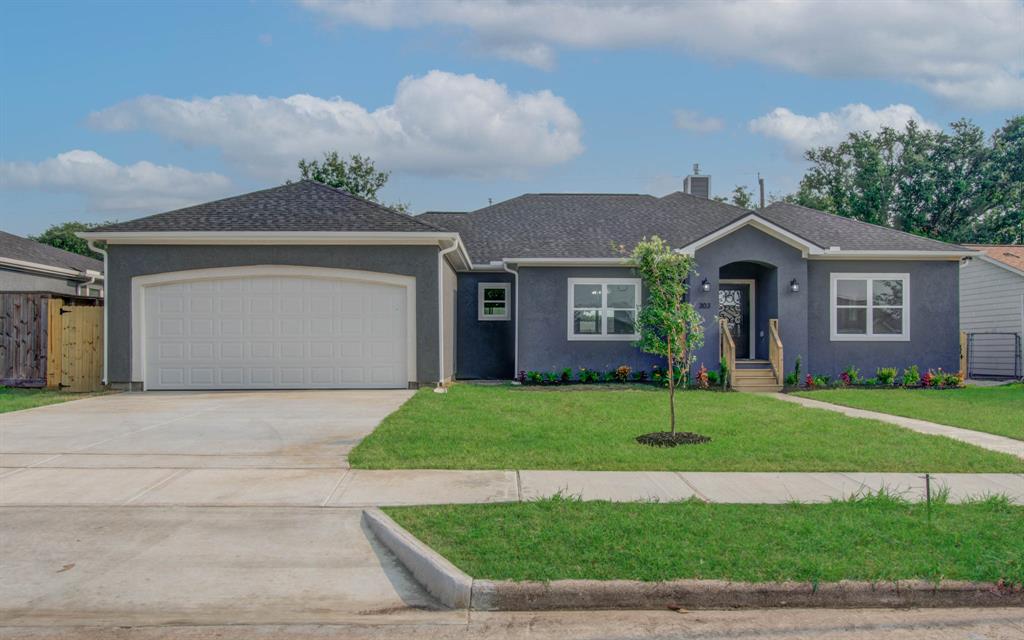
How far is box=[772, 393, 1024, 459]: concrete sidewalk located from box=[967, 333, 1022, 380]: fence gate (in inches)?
431

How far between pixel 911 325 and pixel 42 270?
23.4 meters

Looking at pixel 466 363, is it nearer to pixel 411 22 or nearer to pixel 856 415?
pixel 411 22

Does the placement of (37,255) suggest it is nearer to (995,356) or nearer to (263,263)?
(263,263)

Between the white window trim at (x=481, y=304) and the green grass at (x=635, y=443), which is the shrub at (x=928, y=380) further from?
the white window trim at (x=481, y=304)

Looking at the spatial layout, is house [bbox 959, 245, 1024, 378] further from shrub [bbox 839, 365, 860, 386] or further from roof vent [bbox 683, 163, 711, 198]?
roof vent [bbox 683, 163, 711, 198]

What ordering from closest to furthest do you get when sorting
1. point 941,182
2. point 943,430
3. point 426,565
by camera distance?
point 426,565
point 943,430
point 941,182

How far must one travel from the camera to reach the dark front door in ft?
62.6

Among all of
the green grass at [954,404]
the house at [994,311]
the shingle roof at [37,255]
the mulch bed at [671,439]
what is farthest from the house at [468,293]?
the shingle roof at [37,255]

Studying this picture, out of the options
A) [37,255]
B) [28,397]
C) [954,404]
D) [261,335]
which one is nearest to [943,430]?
[954,404]

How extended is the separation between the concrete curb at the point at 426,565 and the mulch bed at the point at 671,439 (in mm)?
4213

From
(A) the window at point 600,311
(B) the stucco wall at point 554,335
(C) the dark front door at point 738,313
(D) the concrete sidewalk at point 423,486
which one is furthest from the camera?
(C) the dark front door at point 738,313

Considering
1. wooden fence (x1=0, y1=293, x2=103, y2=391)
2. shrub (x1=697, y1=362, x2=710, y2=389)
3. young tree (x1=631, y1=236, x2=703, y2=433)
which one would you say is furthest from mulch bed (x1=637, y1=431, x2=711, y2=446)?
wooden fence (x1=0, y1=293, x2=103, y2=391)

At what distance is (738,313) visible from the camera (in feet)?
63.1

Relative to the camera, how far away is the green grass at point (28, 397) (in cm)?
1277
